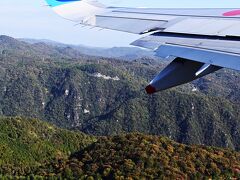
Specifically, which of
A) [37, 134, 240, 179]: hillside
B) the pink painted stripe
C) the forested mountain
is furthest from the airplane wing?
the forested mountain

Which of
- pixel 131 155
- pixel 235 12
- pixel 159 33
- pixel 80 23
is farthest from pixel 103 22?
pixel 131 155

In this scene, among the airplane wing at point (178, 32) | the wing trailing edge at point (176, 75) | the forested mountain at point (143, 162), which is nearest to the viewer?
the airplane wing at point (178, 32)

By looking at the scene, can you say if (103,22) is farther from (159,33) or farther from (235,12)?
(235,12)

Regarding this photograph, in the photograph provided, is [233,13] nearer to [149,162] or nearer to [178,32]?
[178,32]

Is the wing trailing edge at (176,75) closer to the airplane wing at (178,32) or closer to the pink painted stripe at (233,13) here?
the airplane wing at (178,32)

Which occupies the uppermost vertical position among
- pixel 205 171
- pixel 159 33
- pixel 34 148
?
pixel 159 33

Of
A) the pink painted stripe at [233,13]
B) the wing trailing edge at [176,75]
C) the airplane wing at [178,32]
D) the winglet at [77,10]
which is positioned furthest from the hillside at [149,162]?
the wing trailing edge at [176,75]

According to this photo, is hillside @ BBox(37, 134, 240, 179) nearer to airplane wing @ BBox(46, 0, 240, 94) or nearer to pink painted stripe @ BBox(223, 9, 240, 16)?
airplane wing @ BBox(46, 0, 240, 94)
